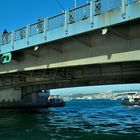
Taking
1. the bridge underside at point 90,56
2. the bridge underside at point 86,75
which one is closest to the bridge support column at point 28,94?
the bridge underside at point 86,75

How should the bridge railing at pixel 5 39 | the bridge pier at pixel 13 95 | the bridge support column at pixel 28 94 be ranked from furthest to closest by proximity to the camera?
the bridge pier at pixel 13 95 < the bridge support column at pixel 28 94 < the bridge railing at pixel 5 39

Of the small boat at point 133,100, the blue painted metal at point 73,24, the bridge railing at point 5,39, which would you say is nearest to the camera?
the blue painted metal at point 73,24

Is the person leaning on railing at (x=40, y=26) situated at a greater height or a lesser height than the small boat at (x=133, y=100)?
greater

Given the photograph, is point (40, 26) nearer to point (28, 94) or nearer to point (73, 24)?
point (73, 24)

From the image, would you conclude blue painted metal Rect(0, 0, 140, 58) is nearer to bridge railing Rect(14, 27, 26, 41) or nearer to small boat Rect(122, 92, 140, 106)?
bridge railing Rect(14, 27, 26, 41)

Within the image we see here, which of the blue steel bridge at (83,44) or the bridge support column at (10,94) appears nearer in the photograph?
the blue steel bridge at (83,44)

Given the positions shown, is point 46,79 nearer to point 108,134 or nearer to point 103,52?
point 108,134

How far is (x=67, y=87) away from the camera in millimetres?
46469

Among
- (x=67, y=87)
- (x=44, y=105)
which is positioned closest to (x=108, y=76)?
(x=67, y=87)

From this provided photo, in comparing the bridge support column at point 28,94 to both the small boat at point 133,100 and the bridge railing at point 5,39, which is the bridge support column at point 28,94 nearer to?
the bridge railing at point 5,39

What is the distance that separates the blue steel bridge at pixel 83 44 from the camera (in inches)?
799

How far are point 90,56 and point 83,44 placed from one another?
953 mm

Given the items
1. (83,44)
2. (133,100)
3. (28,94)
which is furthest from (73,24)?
(133,100)

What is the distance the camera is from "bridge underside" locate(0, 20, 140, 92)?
20641mm
